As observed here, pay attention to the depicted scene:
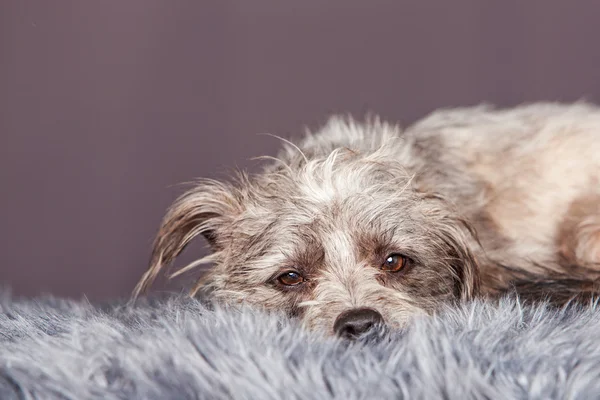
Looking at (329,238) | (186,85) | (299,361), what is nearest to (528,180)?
(329,238)

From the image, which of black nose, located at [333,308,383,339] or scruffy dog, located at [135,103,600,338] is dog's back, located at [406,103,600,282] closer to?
scruffy dog, located at [135,103,600,338]

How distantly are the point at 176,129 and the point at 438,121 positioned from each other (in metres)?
1.65

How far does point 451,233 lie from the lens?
7.88ft

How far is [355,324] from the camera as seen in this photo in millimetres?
1903

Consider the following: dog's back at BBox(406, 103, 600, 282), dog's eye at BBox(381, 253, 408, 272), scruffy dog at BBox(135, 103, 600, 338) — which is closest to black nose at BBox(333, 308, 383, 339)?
scruffy dog at BBox(135, 103, 600, 338)

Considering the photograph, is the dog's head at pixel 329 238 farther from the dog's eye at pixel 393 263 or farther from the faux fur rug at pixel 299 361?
the faux fur rug at pixel 299 361

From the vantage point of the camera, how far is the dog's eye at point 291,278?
2.30 metres

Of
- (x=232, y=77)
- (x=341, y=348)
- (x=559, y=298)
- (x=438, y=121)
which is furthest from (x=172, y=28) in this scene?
(x=341, y=348)

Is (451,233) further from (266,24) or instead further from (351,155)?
(266,24)

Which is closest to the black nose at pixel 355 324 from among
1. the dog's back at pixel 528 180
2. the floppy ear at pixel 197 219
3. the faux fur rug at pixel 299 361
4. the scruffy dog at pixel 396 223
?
the scruffy dog at pixel 396 223

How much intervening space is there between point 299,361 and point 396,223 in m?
0.85

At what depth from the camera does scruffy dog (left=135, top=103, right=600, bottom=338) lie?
227 cm

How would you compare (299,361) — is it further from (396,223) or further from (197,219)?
(197,219)

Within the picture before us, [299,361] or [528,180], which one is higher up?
[299,361]
